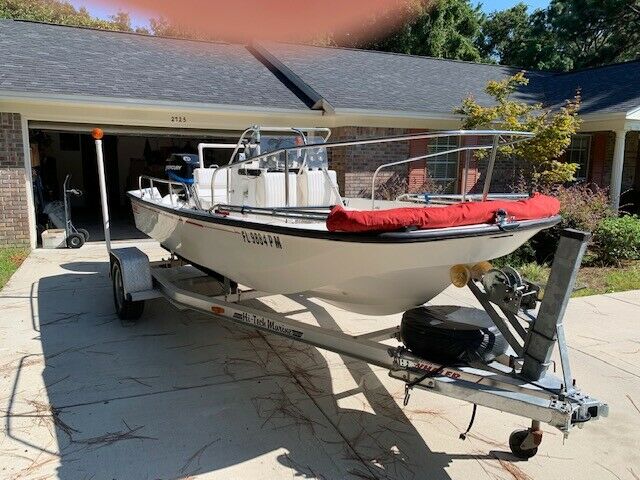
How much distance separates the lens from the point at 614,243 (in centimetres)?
854

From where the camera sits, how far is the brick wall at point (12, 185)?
9.04 metres

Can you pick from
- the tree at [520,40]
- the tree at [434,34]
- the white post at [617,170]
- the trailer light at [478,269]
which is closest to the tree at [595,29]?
the tree at [520,40]

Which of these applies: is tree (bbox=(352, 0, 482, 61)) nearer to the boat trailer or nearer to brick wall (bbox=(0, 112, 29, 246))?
brick wall (bbox=(0, 112, 29, 246))

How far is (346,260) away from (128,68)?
9.70m

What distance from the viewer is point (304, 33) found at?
26.7m

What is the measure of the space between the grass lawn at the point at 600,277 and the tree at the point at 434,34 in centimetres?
1939

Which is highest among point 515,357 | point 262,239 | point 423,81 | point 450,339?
point 423,81

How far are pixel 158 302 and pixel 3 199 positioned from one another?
4846 mm

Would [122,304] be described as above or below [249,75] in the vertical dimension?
below

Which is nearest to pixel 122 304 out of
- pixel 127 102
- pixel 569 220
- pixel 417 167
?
pixel 127 102

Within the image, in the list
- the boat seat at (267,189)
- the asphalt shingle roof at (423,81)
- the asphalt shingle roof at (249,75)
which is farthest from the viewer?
the asphalt shingle roof at (423,81)

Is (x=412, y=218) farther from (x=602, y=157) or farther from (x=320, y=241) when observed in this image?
(x=602, y=157)

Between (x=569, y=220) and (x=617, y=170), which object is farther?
(x=617, y=170)

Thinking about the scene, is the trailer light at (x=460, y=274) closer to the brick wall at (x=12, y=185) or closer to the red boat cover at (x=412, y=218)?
the red boat cover at (x=412, y=218)
